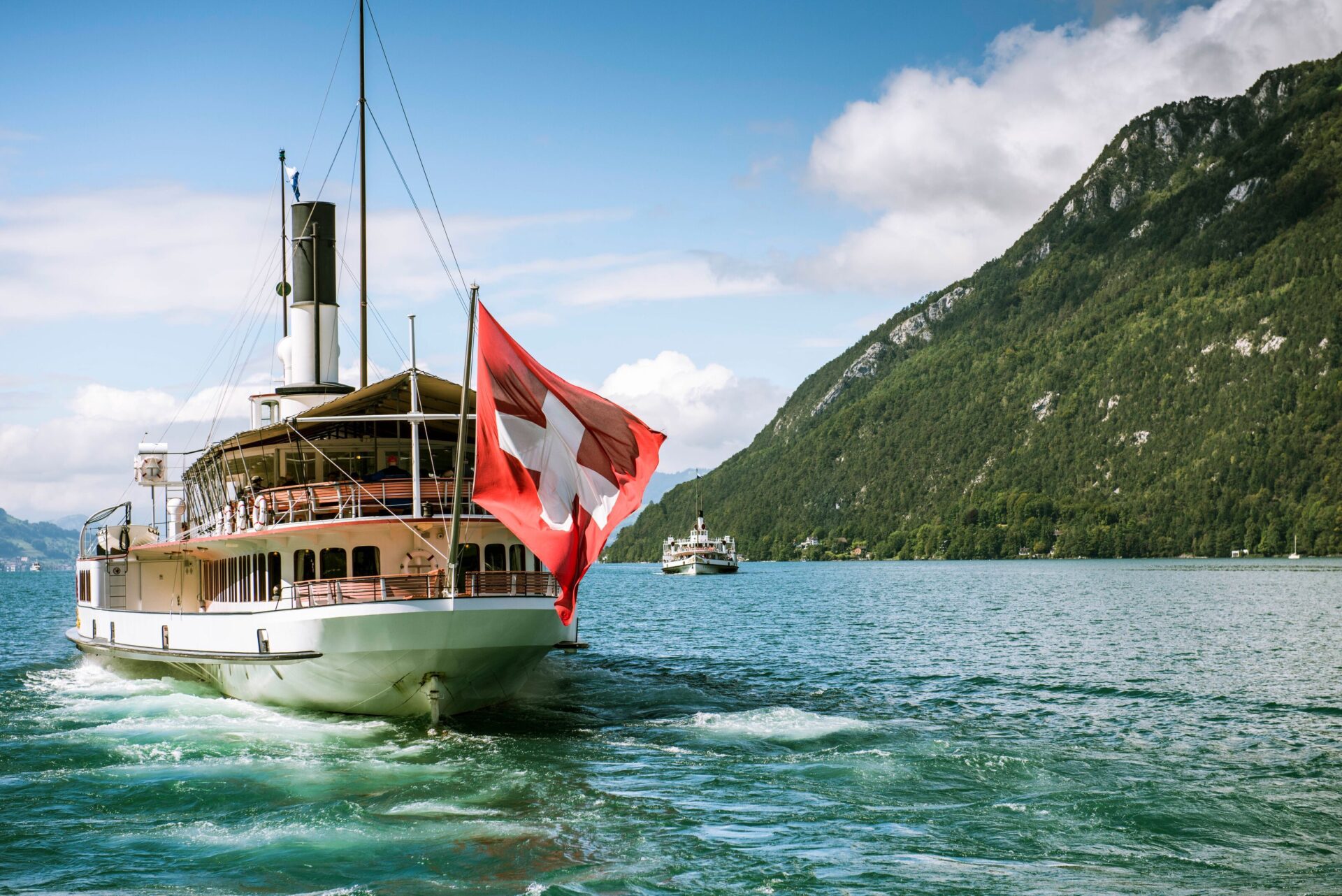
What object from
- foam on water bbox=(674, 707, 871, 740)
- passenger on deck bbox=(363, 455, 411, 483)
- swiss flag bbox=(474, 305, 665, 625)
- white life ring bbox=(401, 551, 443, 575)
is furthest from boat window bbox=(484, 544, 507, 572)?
foam on water bbox=(674, 707, 871, 740)

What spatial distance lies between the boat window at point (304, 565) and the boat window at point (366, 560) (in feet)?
3.87

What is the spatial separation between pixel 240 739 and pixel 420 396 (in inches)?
372

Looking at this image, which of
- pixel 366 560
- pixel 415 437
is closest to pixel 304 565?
pixel 366 560

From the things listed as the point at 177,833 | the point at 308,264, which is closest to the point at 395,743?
the point at 177,833

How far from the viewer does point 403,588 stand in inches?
1093

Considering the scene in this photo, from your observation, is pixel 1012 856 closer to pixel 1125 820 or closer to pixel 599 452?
pixel 1125 820

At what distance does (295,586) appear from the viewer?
93.8 feet

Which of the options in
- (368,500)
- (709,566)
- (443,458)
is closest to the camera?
(368,500)

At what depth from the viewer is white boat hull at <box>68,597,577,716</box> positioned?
87.1 ft

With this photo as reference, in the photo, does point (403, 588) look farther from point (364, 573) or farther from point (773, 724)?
point (773, 724)

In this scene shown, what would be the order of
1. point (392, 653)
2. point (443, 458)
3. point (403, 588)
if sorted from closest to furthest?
point (392, 653), point (403, 588), point (443, 458)

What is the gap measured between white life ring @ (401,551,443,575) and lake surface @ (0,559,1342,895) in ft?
12.5

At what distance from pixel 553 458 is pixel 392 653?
5.98 metres

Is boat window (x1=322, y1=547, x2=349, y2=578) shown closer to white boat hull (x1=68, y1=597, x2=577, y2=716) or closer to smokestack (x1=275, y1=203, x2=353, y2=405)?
white boat hull (x1=68, y1=597, x2=577, y2=716)
